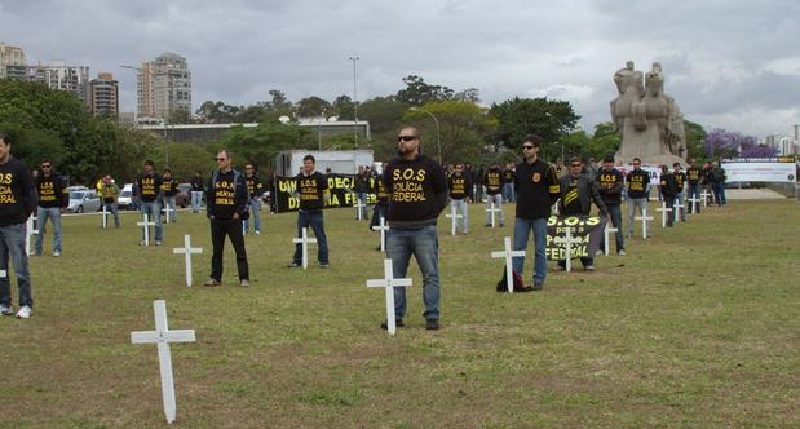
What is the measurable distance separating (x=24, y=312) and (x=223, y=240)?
12.3ft

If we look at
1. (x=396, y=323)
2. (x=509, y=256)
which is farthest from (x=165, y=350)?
(x=509, y=256)

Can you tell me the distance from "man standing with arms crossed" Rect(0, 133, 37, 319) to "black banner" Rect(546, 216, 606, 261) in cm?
816

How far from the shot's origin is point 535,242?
13.8 meters

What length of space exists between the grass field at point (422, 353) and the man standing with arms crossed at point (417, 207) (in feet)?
1.88

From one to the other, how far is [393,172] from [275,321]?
215 cm

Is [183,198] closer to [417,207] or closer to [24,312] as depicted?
[24,312]

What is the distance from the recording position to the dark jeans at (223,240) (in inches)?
584

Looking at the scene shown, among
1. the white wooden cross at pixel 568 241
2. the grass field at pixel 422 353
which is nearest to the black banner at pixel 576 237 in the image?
the white wooden cross at pixel 568 241

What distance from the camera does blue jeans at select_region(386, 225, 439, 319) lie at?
10.5m

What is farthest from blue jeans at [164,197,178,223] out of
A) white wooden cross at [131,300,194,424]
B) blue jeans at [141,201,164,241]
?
white wooden cross at [131,300,194,424]

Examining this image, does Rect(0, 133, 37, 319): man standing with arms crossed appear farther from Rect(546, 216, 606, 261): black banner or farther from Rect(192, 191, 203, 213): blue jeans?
Rect(192, 191, 203, 213): blue jeans

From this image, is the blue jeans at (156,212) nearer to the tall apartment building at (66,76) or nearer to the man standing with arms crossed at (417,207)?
the man standing with arms crossed at (417,207)

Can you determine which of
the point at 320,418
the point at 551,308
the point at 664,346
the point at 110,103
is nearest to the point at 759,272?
the point at 551,308

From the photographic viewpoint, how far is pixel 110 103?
181m
